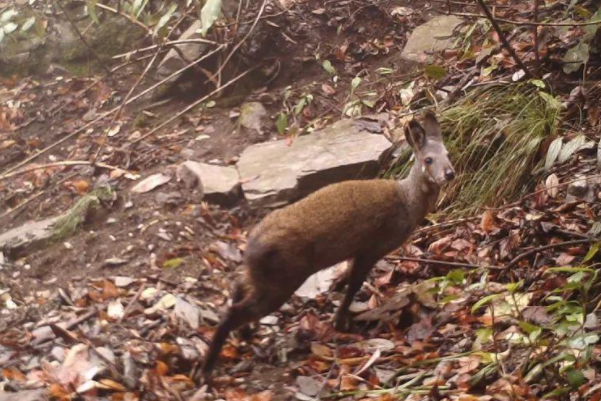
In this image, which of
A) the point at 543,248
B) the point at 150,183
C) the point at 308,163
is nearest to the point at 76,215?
the point at 150,183

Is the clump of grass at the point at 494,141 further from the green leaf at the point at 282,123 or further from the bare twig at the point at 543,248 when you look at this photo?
the green leaf at the point at 282,123

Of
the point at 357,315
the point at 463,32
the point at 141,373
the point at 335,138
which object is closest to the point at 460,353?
the point at 357,315

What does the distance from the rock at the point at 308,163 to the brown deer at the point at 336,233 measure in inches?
47.6

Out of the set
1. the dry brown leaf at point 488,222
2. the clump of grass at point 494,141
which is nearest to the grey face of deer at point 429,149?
the dry brown leaf at point 488,222

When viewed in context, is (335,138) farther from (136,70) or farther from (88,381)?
(88,381)

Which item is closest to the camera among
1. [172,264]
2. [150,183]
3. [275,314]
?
[275,314]

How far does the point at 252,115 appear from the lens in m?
8.16

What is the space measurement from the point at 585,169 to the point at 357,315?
195cm

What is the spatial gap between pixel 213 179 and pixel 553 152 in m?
2.80

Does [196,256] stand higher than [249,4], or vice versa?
[249,4]

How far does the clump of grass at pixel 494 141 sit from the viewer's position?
6340 mm

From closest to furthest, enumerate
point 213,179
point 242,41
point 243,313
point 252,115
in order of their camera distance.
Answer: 1. point 243,313
2. point 213,179
3. point 252,115
4. point 242,41

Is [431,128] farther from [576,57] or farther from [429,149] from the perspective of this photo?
[576,57]

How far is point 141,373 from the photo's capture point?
476cm
